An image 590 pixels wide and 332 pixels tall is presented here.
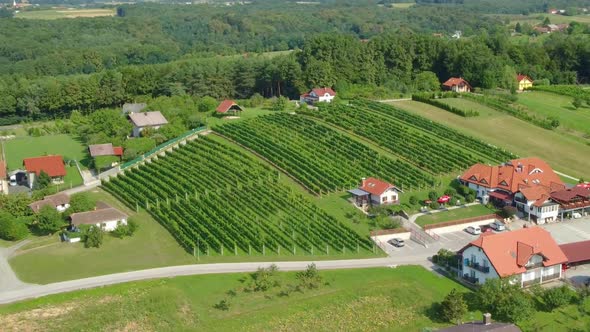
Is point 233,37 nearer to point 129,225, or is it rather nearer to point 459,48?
point 459,48

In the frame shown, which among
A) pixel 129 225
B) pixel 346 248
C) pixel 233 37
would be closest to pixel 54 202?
pixel 129 225

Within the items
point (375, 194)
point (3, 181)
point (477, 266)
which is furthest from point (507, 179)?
A: point (3, 181)

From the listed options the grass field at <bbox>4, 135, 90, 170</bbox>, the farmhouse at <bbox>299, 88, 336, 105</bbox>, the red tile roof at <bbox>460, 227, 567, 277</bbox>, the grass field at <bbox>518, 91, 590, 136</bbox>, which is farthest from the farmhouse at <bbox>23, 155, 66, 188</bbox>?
the grass field at <bbox>518, 91, 590, 136</bbox>

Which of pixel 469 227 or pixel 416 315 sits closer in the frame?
pixel 416 315

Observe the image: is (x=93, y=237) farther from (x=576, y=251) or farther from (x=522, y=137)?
(x=522, y=137)

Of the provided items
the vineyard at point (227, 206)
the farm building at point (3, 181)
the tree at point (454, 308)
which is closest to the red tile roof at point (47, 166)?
the farm building at point (3, 181)

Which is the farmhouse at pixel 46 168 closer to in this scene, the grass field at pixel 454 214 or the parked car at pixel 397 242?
the parked car at pixel 397 242
